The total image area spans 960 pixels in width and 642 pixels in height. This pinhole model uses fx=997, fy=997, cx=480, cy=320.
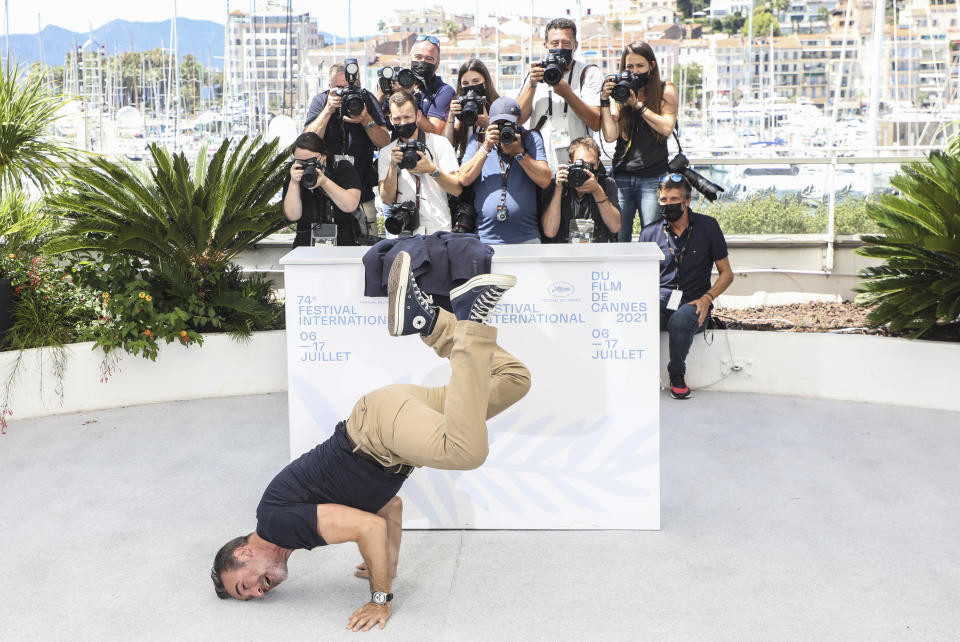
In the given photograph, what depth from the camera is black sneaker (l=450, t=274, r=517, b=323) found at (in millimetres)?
3275

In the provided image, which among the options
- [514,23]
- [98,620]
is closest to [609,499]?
[98,620]

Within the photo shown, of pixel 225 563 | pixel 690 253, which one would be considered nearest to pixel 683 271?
pixel 690 253

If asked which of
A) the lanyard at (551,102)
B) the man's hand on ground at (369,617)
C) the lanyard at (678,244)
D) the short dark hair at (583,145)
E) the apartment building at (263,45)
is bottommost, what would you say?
the man's hand on ground at (369,617)

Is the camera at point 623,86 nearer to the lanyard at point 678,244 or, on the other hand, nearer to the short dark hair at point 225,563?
the lanyard at point 678,244

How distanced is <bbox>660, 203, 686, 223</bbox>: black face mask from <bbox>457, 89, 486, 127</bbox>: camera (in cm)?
123

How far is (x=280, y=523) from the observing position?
3.35 m

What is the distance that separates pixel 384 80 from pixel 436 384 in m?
2.45

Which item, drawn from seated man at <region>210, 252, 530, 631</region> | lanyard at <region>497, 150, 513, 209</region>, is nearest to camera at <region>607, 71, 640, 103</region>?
lanyard at <region>497, 150, 513, 209</region>

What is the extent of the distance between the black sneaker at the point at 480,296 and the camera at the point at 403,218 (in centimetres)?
182

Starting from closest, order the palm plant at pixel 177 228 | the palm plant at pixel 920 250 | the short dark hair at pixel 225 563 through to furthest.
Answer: the short dark hair at pixel 225 563, the palm plant at pixel 920 250, the palm plant at pixel 177 228

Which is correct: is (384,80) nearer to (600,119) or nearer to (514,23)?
(600,119)

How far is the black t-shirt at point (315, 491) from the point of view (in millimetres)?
3359

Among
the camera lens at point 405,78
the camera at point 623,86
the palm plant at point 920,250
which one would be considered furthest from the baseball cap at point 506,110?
the palm plant at point 920,250

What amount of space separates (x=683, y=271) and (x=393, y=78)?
6.72 feet
